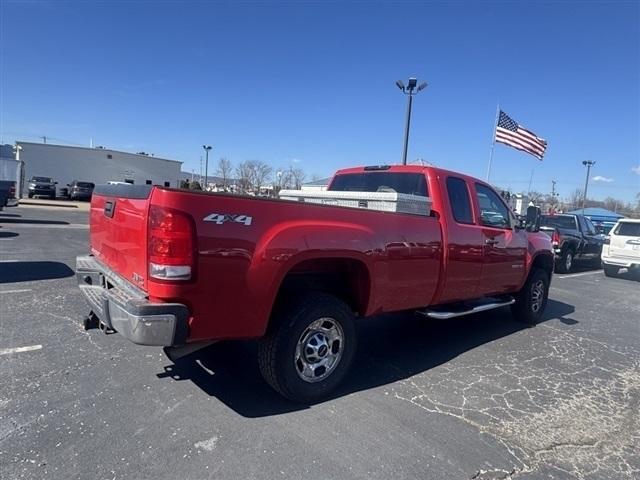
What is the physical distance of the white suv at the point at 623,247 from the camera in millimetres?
12703

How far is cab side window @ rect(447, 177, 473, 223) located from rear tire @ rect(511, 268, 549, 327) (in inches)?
86.0

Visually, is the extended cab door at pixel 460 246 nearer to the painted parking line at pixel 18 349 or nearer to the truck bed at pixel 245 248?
the truck bed at pixel 245 248

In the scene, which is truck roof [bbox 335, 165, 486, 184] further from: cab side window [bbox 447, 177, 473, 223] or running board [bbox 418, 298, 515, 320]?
running board [bbox 418, 298, 515, 320]

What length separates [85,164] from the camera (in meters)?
45.6

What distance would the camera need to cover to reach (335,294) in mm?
4023

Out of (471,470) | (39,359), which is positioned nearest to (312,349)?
(471,470)

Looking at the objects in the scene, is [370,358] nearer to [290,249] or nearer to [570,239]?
[290,249]

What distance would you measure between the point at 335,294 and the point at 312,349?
627mm

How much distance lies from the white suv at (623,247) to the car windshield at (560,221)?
4.29 ft

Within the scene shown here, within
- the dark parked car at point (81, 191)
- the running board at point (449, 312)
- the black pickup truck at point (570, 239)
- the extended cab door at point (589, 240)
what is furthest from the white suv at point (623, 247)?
the dark parked car at point (81, 191)

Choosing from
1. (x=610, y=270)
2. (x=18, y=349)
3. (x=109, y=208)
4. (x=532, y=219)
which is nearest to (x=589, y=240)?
(x=610, y=270)

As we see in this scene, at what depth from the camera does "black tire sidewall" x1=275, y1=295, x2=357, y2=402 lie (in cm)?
335

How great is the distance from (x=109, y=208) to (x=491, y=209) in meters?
4.44

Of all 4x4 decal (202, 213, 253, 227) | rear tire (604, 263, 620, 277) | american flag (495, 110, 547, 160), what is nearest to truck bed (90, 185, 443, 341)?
4x4 decal (202, 213, 253, 227)
